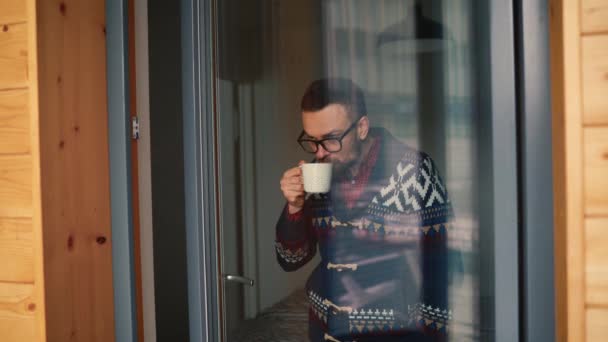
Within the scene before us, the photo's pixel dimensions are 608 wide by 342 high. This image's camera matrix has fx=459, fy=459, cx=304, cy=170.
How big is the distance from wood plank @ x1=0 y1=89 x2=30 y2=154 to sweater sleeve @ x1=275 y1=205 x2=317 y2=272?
25.7 inches

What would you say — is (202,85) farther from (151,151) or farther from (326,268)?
(326,268)

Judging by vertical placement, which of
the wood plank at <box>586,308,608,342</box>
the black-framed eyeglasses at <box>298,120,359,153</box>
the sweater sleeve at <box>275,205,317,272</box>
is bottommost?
the wood plank at <box>586,308,608,342</box>

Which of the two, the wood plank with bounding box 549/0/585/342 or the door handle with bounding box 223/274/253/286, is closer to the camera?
the wood plank with bounding box 549/0/585/342

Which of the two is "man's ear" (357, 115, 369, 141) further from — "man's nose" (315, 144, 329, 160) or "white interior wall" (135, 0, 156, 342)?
"white interior wall" (135, 0, 156, 342)

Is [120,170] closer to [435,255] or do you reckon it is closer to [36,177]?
[36,177]

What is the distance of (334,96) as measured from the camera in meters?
1.16

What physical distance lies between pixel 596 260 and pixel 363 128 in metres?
0.56

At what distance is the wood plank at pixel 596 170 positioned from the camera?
0.73 metres

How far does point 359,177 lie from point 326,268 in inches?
10.5

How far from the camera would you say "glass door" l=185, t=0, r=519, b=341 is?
3.14 feet

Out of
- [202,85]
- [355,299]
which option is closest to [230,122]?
[202,85]

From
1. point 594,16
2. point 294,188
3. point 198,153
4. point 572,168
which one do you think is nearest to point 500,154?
point 572,168

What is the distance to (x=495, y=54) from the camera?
923 millimetres

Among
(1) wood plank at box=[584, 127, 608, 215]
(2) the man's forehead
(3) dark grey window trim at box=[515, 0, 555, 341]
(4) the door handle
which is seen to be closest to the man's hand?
(2) the man's forehead
